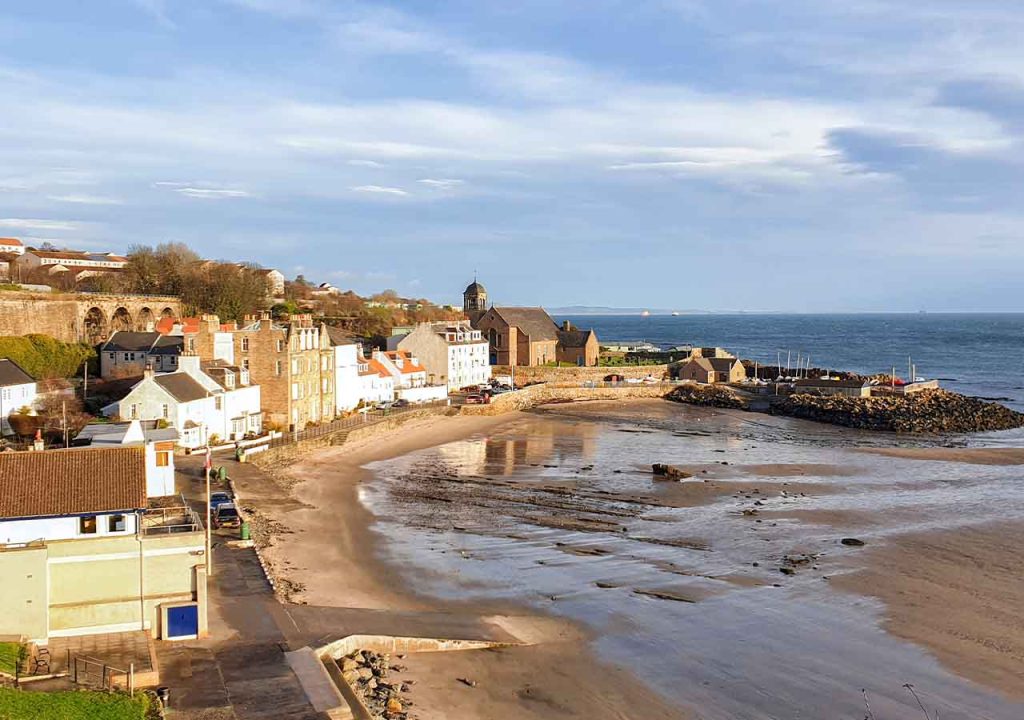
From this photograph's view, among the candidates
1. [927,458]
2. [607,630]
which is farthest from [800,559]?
[927,458]

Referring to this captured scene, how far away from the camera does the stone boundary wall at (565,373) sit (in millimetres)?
80125

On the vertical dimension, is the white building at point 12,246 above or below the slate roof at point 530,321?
above

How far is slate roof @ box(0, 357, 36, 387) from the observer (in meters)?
39.5

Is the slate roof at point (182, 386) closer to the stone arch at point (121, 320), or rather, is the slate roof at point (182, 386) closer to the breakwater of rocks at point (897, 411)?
the stone arch at point (121, 320)

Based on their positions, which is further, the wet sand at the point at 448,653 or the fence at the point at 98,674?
the wet sand at the point at 448,653

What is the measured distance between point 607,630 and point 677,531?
10136 millimetres

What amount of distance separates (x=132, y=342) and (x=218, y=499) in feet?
79.5

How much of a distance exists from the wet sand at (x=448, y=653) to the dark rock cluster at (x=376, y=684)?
13.2 inches

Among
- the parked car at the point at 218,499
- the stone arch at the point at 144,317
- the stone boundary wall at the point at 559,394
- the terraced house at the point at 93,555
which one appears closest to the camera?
the terraced house at the point at 93,555

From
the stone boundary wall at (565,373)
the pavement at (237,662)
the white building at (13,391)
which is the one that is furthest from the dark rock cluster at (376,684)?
the stone boundary wall at (565,373)

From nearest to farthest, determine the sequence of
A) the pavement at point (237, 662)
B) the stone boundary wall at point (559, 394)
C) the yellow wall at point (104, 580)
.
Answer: the pavement at point (237, 662)
the yellow wall at point (104, 580)
the stone boundary wall at point (559, 394)

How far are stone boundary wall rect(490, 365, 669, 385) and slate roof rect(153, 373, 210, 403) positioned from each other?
40632 millimetres

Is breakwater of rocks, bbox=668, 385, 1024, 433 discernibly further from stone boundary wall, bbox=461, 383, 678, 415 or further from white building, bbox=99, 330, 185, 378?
white building, bbox=99, 330, 185, 378

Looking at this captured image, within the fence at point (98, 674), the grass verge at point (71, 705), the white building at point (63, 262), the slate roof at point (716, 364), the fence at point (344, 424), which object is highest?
the white building at point (63, 262)
